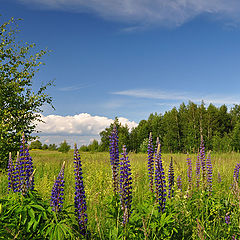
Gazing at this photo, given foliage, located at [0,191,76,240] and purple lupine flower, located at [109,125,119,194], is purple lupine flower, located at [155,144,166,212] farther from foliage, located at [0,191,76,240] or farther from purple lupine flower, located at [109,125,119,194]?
foliage, located at [0,191,76,240]

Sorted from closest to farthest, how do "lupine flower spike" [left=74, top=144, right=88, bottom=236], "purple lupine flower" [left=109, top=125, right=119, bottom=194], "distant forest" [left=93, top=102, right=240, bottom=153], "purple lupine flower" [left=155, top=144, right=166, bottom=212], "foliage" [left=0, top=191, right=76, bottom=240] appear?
"foliage" [left=0, top=191, right=76, bottom=240] → "lupine flower spike" [left=74, top=144, right=88, bottom=236] → "purple lupine flower" [left=155, top=144, right=166, bottom=212] → "purple lupine flower" [left=109, top=125, right=119, bottom=194] → "distant forest" [left=93, top=102, right=240, bottom=153]

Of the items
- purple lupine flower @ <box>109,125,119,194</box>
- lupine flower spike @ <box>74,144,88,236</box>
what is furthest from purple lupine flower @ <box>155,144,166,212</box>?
lupine flower spike @ <box>74,144,88,236</box>

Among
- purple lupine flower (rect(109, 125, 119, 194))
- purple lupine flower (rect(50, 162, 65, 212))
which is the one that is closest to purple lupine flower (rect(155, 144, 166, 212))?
purple lupine flower (rect(109, 125, 119, 194))

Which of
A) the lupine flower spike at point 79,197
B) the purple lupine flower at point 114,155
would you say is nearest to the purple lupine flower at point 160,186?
the purple lupine flower at point 114,155

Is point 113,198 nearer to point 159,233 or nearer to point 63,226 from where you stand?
point 159,233

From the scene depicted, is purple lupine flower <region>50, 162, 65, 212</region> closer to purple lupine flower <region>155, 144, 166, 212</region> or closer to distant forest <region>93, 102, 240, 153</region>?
purple lupine flower <region>155, 144, 166, 212</region>

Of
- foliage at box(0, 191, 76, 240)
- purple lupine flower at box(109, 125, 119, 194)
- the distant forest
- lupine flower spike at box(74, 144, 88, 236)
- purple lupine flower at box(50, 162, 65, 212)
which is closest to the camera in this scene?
foliage at box(0, 191, 76, 240)

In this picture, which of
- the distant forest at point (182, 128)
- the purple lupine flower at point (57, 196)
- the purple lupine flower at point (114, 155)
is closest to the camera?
the purple lupine flower at point (57, 196)

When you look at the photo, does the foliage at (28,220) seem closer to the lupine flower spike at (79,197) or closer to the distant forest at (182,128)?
the lupine flower spike at (79,197)

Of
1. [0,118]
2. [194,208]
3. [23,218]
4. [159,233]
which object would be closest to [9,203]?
[23,218]

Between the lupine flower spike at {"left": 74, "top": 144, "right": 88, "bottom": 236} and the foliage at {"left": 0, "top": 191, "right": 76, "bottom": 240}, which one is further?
the lupine flower spike at {"left": 74, "top": 144, "right": 88, "bottom": 236}

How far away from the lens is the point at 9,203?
2.63 meters

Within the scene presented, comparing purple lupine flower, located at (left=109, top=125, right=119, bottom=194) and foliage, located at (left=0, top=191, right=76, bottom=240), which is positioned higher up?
purple lupine flower, located at (left=109, top=125, right=119, bottom=194)

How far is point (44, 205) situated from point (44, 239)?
363 mm
